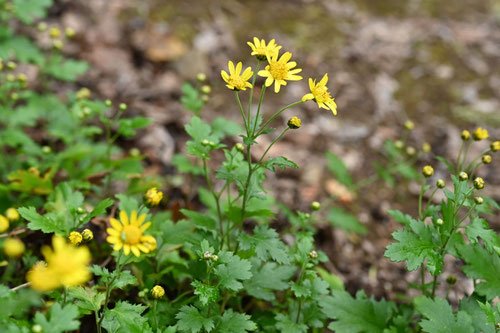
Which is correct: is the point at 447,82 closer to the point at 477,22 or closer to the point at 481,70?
the point at 481,70

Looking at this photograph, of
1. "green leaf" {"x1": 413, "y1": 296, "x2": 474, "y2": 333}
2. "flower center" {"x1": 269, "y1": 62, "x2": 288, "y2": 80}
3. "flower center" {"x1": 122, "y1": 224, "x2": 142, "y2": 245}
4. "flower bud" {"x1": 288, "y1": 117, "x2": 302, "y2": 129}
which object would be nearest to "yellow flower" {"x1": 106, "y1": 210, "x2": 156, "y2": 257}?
"flower center" {"x1": 122, "y1": 224, "x2": 142, "y2": 245}

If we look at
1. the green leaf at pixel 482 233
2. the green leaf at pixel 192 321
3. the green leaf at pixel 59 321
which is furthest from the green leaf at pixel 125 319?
the green leaf at pixel 482 233

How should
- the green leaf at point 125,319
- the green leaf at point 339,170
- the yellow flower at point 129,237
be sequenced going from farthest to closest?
the green leaf at point 339,170, the green leaf at point 125,319, the yellow flower at point 129,237

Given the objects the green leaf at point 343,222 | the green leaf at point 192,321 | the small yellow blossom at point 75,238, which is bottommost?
the green leaf at point 192,321

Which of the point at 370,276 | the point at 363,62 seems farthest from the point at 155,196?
the point at 363,62

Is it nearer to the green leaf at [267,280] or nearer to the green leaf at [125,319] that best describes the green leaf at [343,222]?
the green leaf at [267,280]

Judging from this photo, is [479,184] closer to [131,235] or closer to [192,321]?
[192,321]
